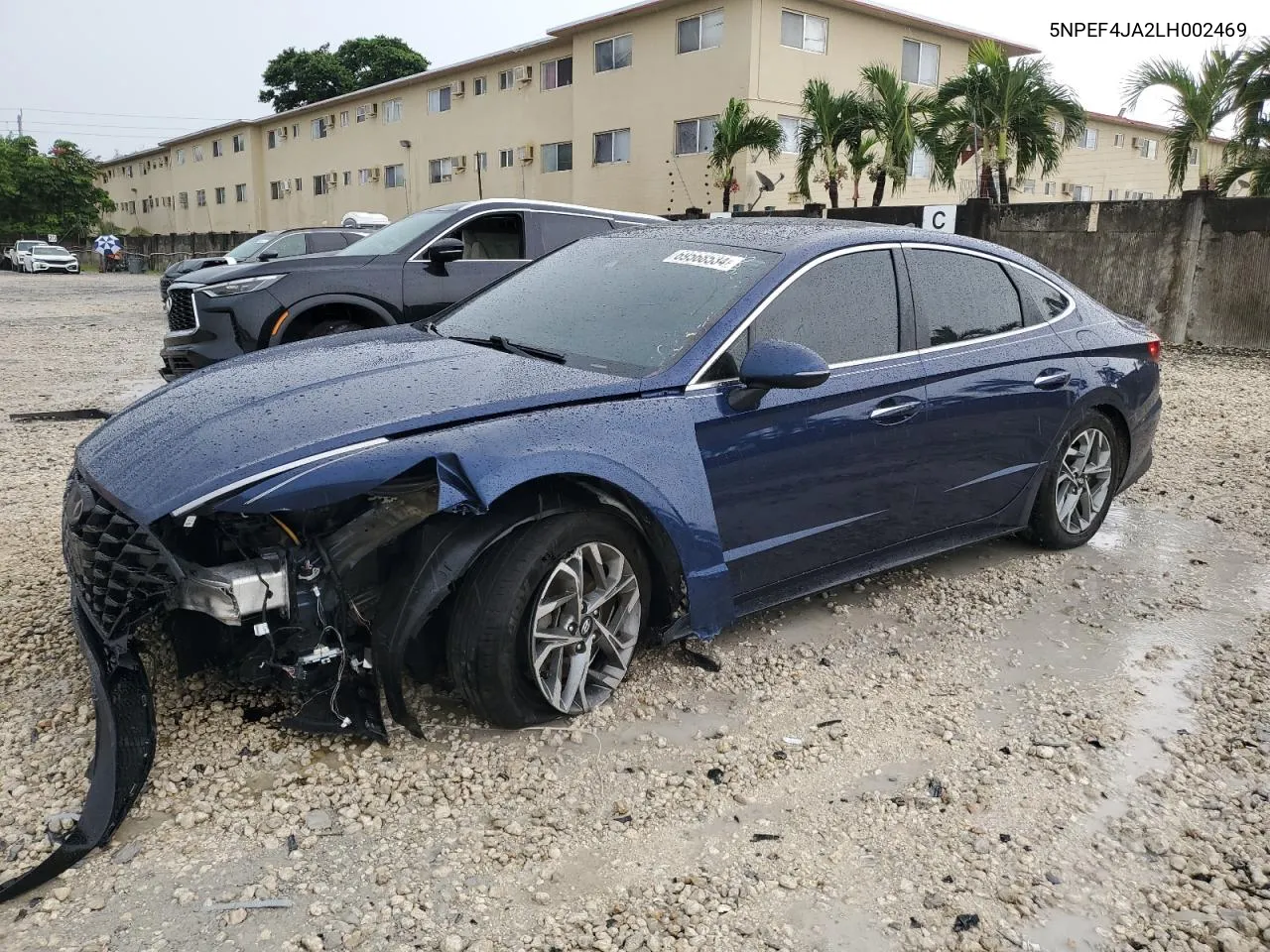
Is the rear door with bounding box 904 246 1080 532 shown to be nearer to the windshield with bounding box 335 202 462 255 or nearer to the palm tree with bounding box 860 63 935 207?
the windshield with bounding box 335 202 462 255

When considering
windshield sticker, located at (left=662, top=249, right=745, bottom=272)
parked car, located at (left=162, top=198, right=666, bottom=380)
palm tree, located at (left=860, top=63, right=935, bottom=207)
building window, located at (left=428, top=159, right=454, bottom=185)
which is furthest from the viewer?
building window, located at (left=428, top=159, right=454, bottom=185)

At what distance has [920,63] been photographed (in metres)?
28.6

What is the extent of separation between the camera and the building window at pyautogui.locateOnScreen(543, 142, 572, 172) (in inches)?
1217

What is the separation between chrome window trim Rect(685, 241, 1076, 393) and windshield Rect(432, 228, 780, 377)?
0.32ft

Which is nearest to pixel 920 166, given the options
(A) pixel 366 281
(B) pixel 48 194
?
(A) pixel 366 281

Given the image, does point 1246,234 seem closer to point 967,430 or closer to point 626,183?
point 967,430

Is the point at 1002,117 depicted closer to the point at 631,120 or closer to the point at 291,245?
the point at 631,120

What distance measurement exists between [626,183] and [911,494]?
2559 centimetres

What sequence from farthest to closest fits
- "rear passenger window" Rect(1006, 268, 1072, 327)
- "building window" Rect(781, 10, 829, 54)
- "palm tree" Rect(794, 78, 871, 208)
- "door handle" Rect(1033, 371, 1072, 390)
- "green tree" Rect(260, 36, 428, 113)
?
"green tree" Rect(260, 36, 428, 113) < "building window" Rect(781, 10, 829, 54) < "palm tree" Rect(794, 78, 871, 208) < "rear passenger window" Rect(1006, 268, 1072, 327) < "door handle" Rect(1033, 371, 1072, 390)

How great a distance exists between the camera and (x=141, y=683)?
10.1ft

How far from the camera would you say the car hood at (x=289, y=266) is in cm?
788

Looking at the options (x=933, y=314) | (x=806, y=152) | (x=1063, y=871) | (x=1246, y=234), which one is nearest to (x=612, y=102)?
(x=806, y=152)

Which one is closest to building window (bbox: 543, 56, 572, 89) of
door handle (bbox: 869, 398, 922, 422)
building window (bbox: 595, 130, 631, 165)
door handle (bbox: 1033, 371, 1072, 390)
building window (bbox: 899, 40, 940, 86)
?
building window (bbox: 595, 130, 631, 165)

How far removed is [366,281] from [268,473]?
220 inches
